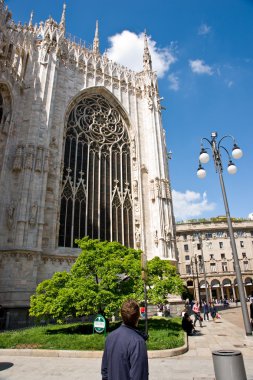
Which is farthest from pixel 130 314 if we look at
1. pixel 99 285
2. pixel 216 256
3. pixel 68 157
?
pixel 216 256

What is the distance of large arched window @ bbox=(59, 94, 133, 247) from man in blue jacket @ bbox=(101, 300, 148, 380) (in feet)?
74.0

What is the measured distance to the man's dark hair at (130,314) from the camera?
339cm

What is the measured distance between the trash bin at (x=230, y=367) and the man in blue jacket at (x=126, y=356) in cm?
267

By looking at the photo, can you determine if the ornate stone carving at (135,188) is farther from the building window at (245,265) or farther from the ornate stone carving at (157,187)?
the building window at (245,265)

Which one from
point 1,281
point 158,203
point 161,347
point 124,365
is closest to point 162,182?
point 158,203

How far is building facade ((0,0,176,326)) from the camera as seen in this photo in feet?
72.2

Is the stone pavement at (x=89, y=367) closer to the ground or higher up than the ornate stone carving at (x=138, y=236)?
closer to the ground

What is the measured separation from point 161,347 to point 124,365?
878cm

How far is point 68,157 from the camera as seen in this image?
28.9 meters

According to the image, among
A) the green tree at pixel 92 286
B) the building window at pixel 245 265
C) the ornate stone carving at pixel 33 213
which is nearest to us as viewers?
the green tree at pixel 92 286

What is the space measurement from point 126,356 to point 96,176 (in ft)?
90.5

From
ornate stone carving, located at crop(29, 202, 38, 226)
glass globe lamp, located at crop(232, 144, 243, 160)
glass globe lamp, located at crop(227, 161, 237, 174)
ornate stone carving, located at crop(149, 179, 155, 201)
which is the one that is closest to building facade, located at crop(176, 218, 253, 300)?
ornate stone carving, located at crop(149, 179, 155, 201)

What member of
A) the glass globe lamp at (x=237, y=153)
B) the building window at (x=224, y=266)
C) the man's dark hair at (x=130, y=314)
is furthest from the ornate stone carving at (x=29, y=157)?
→ the building window at (x=224, y=266)

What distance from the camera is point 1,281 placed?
20016 millimetres
